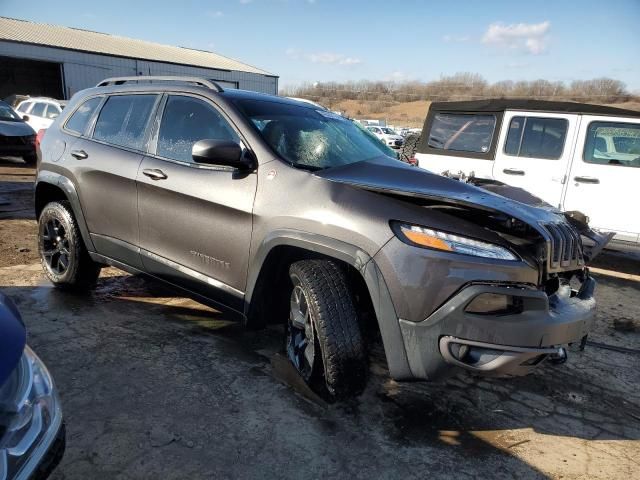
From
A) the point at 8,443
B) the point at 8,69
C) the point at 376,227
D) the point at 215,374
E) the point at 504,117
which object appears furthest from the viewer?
the point at 8,69

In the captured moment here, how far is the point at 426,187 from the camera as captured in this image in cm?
257

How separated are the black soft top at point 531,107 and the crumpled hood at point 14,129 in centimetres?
1023

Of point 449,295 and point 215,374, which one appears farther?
point 215,374

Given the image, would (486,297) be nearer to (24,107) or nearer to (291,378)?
(291,378)

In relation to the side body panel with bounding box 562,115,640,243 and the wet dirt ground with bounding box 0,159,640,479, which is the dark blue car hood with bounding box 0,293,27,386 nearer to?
the wet dirt ground with bounding box 0,159,640,479

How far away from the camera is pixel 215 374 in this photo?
2.99 meters

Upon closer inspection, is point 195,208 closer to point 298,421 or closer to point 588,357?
point 298,421

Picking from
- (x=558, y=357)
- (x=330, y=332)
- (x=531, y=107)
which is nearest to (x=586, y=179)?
(x=531, y=107)

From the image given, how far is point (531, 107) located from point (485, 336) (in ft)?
18.0

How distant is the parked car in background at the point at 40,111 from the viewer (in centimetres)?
1366

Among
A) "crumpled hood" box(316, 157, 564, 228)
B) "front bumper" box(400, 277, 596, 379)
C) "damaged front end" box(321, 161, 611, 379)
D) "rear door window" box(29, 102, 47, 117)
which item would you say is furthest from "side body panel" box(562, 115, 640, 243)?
"rear door window" box(29, 102, 47, 117)

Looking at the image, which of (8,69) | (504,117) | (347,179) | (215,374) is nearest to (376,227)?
(347,179)

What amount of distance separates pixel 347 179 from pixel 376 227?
1.39ft

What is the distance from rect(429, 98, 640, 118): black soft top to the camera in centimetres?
610
